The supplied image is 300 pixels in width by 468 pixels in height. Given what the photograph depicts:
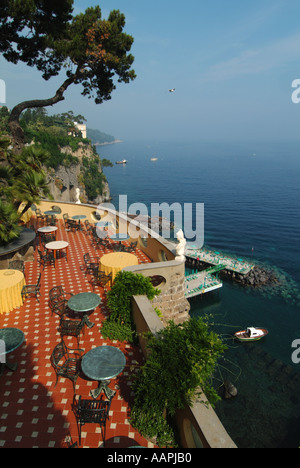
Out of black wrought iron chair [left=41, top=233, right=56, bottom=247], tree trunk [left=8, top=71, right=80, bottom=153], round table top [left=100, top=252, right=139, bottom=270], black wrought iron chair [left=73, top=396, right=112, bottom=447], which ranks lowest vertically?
black wrought iron chair [left=73, top=396, right=112, bottom=447]

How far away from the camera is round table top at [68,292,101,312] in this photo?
850cm

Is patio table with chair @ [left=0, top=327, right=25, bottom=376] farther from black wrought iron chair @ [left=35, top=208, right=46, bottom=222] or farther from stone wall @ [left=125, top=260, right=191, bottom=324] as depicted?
black wrought iron chair @ [left=35, top=208, right=46, bottom=222]

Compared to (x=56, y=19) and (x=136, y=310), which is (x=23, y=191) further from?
(x=56, y=19)

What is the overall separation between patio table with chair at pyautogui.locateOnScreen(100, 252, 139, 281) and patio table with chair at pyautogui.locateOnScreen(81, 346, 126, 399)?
450 cm

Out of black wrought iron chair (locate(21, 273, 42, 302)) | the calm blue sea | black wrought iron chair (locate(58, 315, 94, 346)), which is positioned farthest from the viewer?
the calm blue sea

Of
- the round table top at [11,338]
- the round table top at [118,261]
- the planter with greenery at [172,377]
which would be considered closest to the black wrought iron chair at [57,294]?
the round table top at [118,261]

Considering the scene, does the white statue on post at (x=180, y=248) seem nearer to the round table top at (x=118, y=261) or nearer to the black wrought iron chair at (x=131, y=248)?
the round table top at (x=118, y=261)

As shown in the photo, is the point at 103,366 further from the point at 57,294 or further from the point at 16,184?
the point at 16,184

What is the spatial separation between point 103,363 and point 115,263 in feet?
17.7

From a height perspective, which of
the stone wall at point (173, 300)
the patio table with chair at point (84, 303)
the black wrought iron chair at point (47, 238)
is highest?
the black wrought iron chair at point (47, 238)

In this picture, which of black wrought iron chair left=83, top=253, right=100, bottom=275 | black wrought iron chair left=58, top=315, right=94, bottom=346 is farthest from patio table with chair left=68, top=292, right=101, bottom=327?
black wrought iron chair left=83, top=253, right=100, bottom=275

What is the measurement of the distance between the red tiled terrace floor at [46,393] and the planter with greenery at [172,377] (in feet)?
1.33

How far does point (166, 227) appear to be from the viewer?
197 ft

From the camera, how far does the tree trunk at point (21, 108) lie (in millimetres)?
15398
